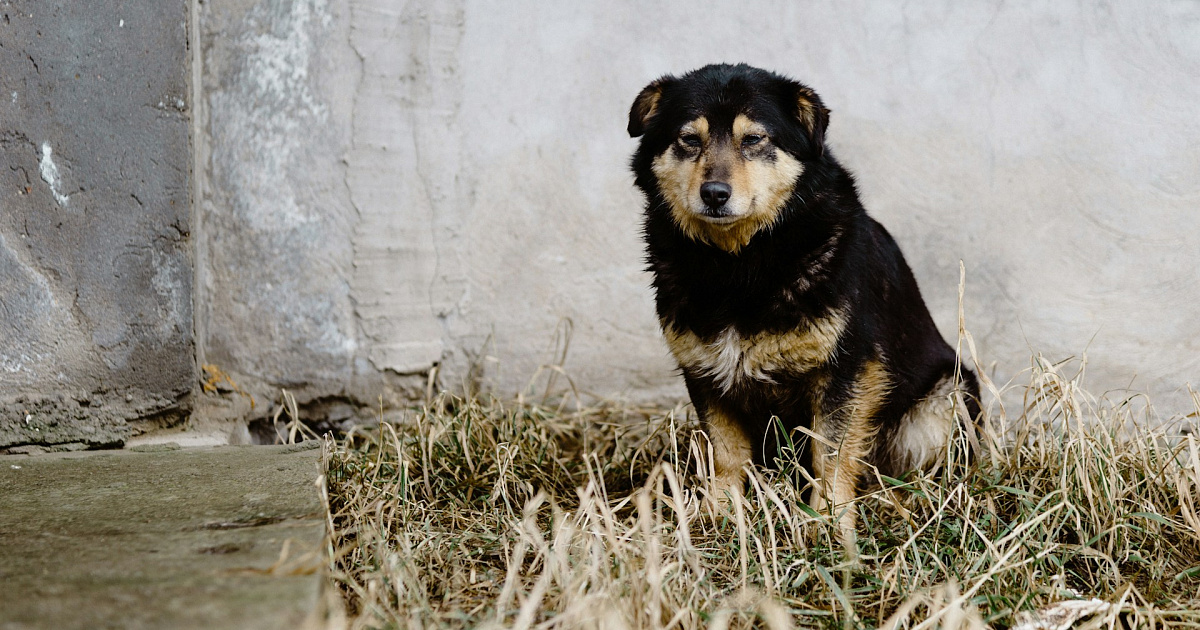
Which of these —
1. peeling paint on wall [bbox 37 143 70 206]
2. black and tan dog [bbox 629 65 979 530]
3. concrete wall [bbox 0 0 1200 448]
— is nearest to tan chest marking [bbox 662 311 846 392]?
black and tan dog [bbox 629 65 979 530]

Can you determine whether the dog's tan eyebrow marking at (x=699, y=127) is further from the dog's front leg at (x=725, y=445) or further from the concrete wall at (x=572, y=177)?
the concrete wall at (x=572, y=177)

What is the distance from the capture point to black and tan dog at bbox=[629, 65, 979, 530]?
3008 mm

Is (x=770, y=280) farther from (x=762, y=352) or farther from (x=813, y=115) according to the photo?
(x=813, y=115)

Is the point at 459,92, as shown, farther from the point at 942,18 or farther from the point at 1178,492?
the point at 1178,492

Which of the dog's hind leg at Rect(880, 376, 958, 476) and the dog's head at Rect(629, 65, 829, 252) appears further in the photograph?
the dog's hind leg at Rect(880, 376, 958, 476)

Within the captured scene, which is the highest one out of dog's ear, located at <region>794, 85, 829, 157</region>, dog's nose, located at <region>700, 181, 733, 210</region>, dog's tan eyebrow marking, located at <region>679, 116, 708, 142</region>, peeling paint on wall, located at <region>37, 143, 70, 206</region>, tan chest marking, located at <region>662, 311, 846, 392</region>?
dog's ear, located at <region>794, 85, 829, 157</region>

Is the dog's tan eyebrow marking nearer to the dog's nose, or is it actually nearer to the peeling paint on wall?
the dog's nose

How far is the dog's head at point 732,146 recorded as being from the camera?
298 centimetres

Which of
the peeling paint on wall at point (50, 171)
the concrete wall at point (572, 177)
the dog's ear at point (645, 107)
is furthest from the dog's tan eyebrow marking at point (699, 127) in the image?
the peeling paint on wall at point (50, 171)

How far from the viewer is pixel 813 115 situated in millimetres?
3100

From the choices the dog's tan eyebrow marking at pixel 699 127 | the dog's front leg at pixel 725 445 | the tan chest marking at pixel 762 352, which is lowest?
the dog's front leg at pixel 725 445

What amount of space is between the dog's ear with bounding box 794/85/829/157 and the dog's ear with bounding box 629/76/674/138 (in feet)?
1.49

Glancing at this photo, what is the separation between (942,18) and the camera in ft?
13.2

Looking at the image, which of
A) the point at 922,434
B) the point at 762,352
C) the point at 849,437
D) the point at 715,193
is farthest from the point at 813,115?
the point at 922,434
